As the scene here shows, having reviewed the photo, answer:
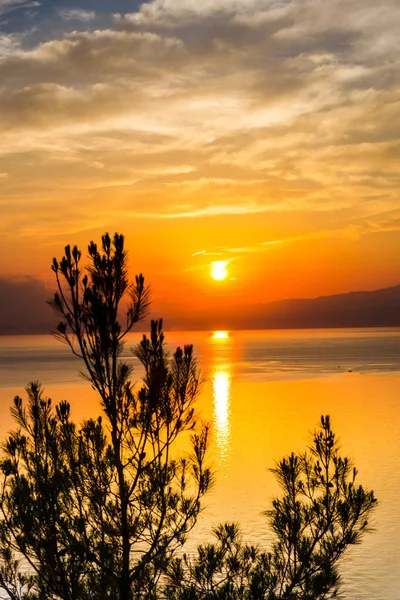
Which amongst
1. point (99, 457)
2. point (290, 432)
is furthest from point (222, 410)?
point (99, 457)

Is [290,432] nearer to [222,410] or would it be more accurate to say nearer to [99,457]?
[222,410]

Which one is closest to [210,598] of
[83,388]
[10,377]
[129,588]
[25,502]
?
[129,588]

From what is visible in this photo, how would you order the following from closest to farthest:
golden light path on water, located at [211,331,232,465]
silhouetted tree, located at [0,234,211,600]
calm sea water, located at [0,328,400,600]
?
silhouetted tree, located at [0,234,211,600] → calm sea water, located at [0,328,400,600] → golden light path on water, located at [211,331,232,465]

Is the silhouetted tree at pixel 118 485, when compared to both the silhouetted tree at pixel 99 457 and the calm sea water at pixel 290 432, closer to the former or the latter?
the silhouetted tree at pixel 99 457

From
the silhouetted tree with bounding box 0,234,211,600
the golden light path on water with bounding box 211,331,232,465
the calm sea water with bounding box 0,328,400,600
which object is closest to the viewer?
the silhouetted tree with bounding box 0,234,211,600

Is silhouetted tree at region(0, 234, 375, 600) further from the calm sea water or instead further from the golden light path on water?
the golden light path on water

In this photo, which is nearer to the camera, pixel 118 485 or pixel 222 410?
pixel 118 485

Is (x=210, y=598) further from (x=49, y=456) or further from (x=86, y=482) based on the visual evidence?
(x=49, y=456)

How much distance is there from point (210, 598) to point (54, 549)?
3.13 metres

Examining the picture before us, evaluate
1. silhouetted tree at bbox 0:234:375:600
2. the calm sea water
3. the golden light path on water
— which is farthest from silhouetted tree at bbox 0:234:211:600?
the golden light path on water

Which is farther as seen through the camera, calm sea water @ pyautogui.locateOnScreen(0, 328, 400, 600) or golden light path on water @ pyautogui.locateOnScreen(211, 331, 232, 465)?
golden light path on water @ pyautogui.locateOnScreen(211, 331, 232, 465)

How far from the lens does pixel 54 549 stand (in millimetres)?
13055

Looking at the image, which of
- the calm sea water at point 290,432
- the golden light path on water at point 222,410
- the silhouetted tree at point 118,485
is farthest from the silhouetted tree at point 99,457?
the golden light path on water at point 222,410

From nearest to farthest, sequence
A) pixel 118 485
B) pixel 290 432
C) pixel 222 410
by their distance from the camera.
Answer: pixel 118 485, pixel 290 432, pixel 222 410
